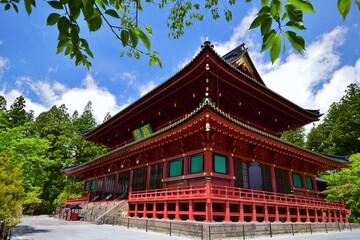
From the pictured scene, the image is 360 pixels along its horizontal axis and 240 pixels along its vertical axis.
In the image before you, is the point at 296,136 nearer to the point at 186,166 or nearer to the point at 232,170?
the point at 232,170

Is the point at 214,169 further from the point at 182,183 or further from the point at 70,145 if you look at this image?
the point at 70,145

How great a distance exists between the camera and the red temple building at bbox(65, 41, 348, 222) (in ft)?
49.1

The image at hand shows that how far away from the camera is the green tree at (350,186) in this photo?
23.9 m

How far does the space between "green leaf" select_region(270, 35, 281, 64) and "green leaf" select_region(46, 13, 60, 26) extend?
1.63 meters

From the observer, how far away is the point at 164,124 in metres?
22.2

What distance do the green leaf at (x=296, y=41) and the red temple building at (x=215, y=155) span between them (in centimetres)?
1173

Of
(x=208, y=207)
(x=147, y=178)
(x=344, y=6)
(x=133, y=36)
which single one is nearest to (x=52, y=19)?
(x=133, y=36)

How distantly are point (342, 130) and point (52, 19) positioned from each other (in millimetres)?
53434

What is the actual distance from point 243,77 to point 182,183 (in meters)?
8.80

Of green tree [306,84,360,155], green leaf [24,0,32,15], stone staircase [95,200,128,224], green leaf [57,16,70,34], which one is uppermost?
green tree [306,84,360,155]

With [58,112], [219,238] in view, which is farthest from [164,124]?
[58,112]

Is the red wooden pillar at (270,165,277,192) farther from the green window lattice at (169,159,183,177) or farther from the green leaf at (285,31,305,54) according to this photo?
the green leaf at (285,31,305,54)

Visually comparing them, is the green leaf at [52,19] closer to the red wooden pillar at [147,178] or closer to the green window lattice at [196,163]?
the green window lattice at [196,163]

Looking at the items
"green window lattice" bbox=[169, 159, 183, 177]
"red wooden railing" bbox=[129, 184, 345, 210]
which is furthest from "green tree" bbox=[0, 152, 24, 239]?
"green window lattice" bbox=[169, 159, 183, 177]
